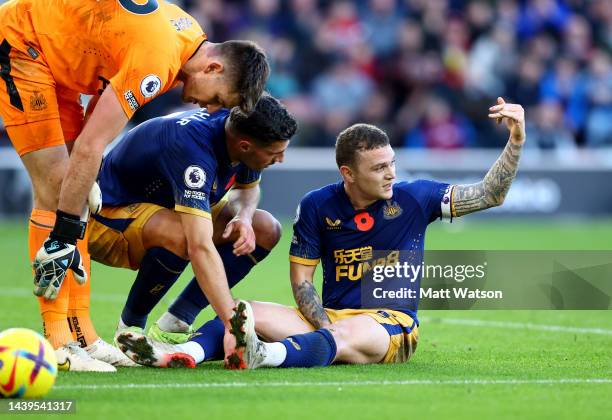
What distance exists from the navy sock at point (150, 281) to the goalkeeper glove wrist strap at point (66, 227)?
2.96 ft

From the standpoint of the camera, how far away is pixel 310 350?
19.7ft

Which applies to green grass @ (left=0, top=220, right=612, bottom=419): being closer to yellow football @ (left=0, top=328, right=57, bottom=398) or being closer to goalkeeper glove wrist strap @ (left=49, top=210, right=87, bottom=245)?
yellow football @ (left=0, top=328, right=57, bottom=398)

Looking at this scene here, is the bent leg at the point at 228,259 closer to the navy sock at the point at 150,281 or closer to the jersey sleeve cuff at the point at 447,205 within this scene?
the navy sock at the point at 150,281

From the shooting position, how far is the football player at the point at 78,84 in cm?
561

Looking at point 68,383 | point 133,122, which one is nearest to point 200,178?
point 68,383

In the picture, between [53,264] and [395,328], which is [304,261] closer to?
[395,328]

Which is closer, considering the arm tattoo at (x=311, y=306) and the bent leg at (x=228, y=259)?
the arm tattoo at (x=311, y=306)

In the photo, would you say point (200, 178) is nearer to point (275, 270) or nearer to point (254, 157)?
point (254, 157)

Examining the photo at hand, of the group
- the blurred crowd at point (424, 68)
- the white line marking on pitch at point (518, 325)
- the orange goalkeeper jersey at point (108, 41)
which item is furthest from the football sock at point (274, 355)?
the blurred crowd at point (424, 68)

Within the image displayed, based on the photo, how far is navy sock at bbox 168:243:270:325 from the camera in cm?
690

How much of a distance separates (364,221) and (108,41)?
6.07 ft

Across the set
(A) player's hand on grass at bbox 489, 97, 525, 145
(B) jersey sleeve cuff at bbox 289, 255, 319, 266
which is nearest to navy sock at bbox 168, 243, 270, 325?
(B) jersey sleeve cuff at bbox 289, 255, 319, 266

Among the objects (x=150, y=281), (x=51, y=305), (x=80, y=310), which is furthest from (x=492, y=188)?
(x=51, y=305)

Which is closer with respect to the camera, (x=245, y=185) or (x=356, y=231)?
(x=356, y=231)
